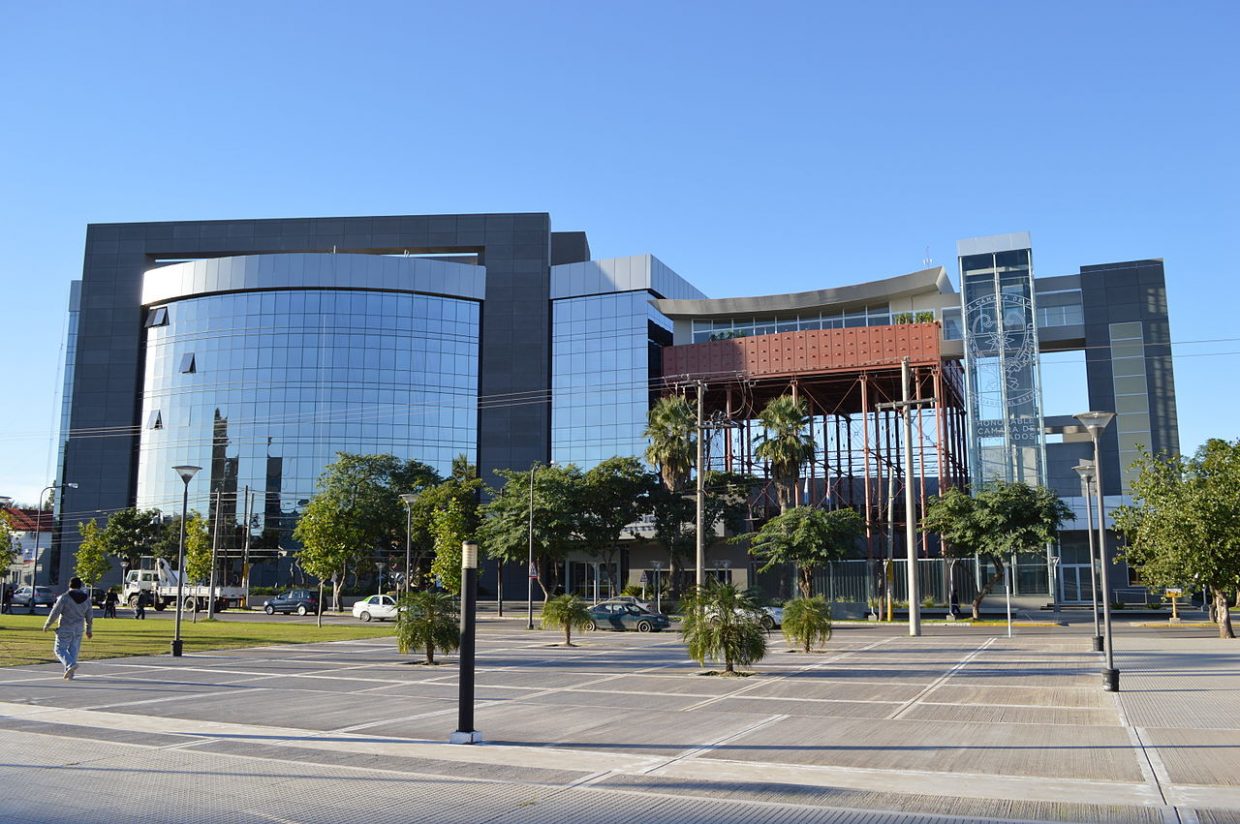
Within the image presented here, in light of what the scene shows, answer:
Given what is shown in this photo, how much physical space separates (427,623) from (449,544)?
33.2 metres

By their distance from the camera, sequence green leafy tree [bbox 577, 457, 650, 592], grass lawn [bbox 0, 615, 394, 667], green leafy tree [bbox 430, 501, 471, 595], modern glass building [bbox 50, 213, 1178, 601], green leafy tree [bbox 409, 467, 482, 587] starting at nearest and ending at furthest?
1. grass lawn [bbox 0, 615, 394, 667]
2. green leafy tree [bbox 430, 501, 471, 595]
3. green leafy tree [bbox 577, 457, 650, 592]
4. green leafy tree [bbox 409, 467, 482, 587]
5. modern glass building [bbox 50, 213, 1178, 601]

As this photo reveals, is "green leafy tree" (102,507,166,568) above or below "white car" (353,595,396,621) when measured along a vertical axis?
above

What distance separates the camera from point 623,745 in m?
12.1

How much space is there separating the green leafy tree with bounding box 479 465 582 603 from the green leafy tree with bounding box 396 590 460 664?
32466mm

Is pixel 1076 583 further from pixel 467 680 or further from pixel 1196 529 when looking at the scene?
pixel 467 680

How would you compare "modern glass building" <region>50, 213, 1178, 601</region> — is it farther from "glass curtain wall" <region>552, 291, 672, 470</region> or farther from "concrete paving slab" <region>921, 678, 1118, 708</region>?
"concrete paving slab" <region>921, 678, 1118, 708</region>

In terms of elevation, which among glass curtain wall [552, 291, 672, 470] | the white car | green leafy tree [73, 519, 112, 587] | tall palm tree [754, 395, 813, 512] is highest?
glass curtain wall [552, 291, 672, 470]

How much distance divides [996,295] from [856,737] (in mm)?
55462

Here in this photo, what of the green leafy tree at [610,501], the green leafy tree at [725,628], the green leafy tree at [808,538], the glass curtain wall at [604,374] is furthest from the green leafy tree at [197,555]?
the green leafy tree at [725,628]

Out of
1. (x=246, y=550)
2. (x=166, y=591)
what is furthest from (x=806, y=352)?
(x=166, y=591)

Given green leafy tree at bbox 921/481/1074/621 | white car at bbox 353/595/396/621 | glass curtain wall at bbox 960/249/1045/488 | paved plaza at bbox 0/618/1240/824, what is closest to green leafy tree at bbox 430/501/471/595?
white car at bbox 353/595/396/621

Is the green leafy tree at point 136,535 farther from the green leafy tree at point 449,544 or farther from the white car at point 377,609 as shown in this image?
the white car at point 377,609

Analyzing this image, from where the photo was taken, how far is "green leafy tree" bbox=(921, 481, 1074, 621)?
159ft

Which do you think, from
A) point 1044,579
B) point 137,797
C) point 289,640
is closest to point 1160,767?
point 137,797
